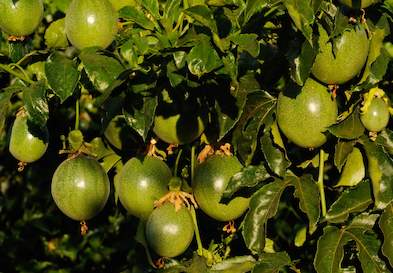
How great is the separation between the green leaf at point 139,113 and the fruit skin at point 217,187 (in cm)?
21

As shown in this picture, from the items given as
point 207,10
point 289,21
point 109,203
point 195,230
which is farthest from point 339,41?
point 109,203

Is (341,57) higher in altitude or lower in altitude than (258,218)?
higher

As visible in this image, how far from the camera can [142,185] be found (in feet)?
6.10

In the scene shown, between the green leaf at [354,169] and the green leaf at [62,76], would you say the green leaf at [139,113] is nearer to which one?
the green leaf at [62,76]

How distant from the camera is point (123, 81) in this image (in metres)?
1.58

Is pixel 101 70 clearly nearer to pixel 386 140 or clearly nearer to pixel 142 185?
pixel 142 185

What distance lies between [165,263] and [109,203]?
14.3 inches

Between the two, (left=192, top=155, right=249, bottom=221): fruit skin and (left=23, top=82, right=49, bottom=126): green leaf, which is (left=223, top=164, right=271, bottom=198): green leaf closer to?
(left=192, top=155, right=249, bottom=221): fruit skin

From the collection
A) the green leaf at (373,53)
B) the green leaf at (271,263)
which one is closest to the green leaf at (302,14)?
the green leaf at (373,53)

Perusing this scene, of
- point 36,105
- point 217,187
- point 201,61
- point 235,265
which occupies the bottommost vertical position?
point 235,265

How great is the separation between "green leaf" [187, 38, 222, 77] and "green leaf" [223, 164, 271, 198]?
1.03ft

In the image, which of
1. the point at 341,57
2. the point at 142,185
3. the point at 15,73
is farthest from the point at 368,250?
the point at 15,73

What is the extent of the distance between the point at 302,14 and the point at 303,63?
5.5 inches

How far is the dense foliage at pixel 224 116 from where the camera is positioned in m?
1.64
